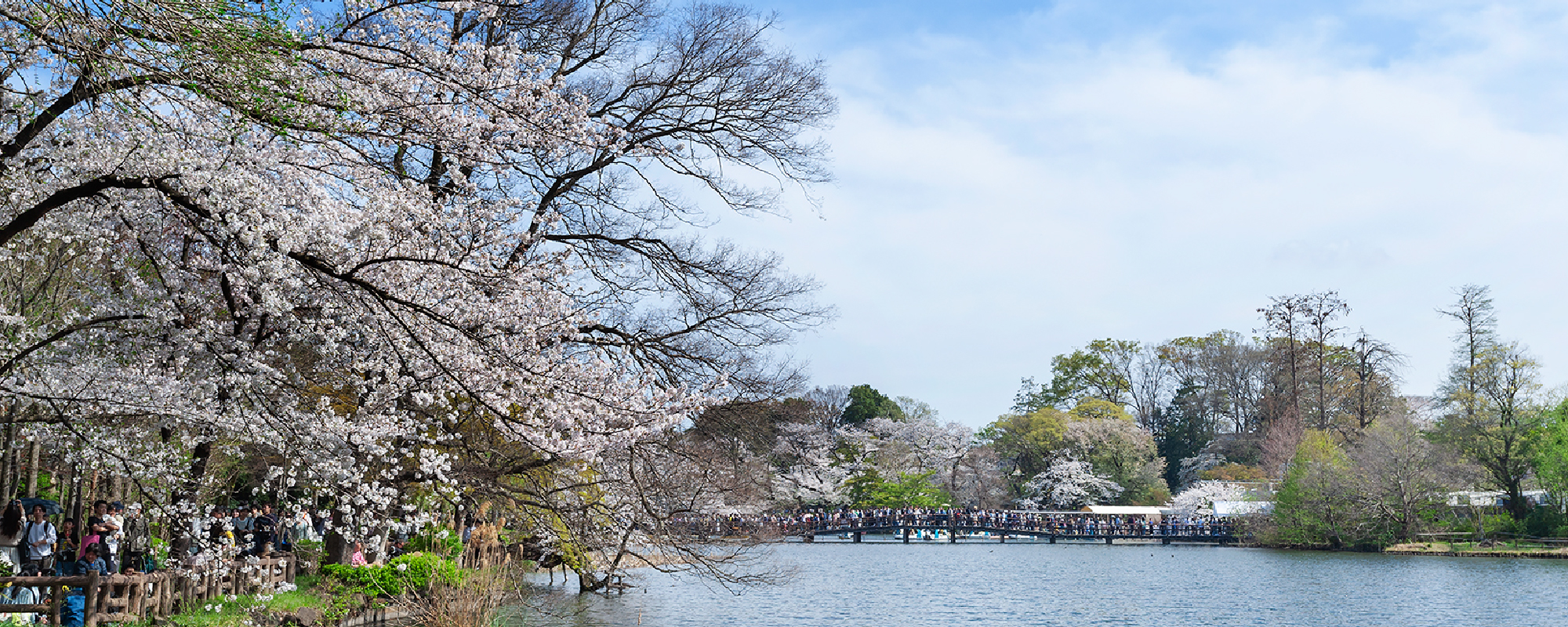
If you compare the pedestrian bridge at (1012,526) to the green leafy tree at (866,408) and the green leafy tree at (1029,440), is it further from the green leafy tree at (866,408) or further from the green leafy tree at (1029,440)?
the green leafy tree at (866,408)

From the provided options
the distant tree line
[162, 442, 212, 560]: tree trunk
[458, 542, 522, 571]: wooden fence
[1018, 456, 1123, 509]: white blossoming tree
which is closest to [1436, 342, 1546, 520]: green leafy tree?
the distant tree line

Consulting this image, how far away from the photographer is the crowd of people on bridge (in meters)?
47.2

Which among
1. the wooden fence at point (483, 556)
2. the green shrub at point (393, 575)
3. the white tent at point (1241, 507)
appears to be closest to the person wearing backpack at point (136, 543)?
the green shrub at point (393, 575)

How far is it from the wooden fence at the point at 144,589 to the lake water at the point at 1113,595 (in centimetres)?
444

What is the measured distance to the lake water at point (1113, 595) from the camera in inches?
783

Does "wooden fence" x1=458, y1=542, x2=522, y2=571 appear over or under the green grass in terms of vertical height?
over

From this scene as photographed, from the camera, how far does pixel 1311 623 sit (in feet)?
63.8

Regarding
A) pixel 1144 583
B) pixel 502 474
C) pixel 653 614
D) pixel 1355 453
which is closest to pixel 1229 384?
pixel 1355 453

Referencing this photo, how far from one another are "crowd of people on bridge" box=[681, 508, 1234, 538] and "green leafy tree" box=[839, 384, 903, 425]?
26.7 feet

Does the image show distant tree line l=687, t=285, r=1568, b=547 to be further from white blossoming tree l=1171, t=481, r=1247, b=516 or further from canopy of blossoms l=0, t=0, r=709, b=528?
canopy of blossoms l=0, t=0, r=709, b=528

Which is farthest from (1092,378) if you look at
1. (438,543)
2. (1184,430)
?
(438,543)

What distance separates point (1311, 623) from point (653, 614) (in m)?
11.6

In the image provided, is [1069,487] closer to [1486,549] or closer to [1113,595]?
[1486,549]

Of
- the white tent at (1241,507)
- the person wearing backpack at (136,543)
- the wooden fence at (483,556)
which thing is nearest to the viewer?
the person wearing backpack at (136,543)
